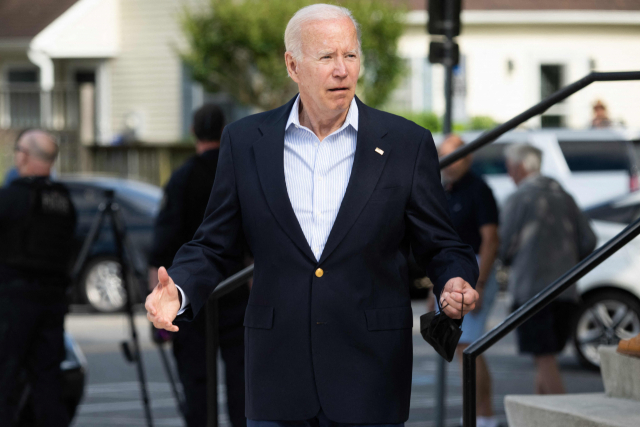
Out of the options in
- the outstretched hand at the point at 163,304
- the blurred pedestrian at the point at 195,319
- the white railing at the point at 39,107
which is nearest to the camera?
the outstretched hand at the point at 163,304

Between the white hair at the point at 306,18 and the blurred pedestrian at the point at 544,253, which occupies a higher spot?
the white hair at the point at 306,18

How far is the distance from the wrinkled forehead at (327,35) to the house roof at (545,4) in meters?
19.7

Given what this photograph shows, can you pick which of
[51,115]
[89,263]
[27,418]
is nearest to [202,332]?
[27,418]

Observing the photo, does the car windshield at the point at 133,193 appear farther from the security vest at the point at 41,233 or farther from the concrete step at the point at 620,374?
the concrete step at the point at 620,374

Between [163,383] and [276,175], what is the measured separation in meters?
6.04

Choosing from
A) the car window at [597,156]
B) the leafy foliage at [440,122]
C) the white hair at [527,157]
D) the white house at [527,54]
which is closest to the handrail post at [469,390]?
the white hair at [527,157]

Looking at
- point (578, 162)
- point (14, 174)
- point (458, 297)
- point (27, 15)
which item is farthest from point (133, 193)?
point (27, 15)

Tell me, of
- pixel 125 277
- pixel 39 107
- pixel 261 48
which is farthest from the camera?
pixel 39 107

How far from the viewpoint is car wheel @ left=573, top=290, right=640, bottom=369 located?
8.95 metres

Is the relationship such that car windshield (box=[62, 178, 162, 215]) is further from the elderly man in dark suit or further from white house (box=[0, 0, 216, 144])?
the elderly man in dark suit

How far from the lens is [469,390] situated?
10.6ft

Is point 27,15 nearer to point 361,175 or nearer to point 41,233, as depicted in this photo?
point 41,233

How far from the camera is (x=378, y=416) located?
2773 millimetres

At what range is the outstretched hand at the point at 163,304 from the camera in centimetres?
265
